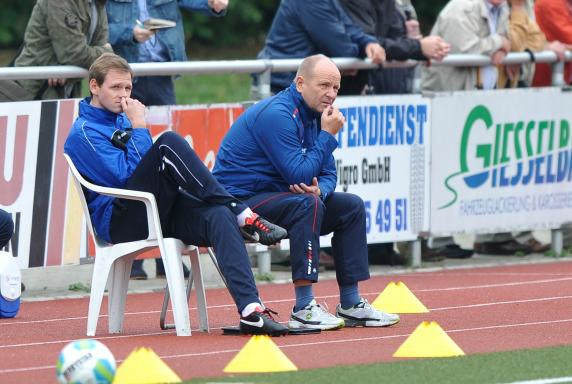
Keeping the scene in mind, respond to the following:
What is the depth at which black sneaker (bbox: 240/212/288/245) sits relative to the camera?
330 inches

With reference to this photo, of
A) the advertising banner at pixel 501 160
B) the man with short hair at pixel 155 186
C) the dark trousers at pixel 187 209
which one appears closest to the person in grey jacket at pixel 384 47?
the advertising banner at pixel 501 160

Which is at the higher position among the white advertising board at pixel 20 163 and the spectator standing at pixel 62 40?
the spectator standing at pixel 62 40

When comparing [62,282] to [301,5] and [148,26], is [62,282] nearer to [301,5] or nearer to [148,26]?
[148,26]

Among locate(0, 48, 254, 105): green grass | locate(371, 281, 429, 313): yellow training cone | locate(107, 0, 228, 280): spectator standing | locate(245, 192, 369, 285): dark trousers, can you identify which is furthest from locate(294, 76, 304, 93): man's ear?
locate(0, 48, 254, 105): green grass

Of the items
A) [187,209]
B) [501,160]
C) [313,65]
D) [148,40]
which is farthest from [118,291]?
[501,160]

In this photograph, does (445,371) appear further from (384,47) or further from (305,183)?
(384,47)

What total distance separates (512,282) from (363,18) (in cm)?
253

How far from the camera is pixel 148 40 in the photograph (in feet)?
38.3

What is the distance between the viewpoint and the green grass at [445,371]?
6973 mm

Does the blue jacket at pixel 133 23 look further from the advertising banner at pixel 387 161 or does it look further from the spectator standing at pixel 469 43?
the spectator standing at pixel 469 43

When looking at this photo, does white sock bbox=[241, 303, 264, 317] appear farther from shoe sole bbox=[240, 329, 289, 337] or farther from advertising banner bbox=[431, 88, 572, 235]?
advertising banner bbox=[431, 88, 572, 235]

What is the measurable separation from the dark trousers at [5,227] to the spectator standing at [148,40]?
2021 mm

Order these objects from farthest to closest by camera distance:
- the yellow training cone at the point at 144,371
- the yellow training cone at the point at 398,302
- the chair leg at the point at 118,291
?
the yellow training cone at the point at 398,302 → the chair leg at the point at 118,291 → the yellow training cone at the point at 144,371

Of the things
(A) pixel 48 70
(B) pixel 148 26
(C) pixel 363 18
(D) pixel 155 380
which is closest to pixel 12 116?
(A) pixel 48 70
